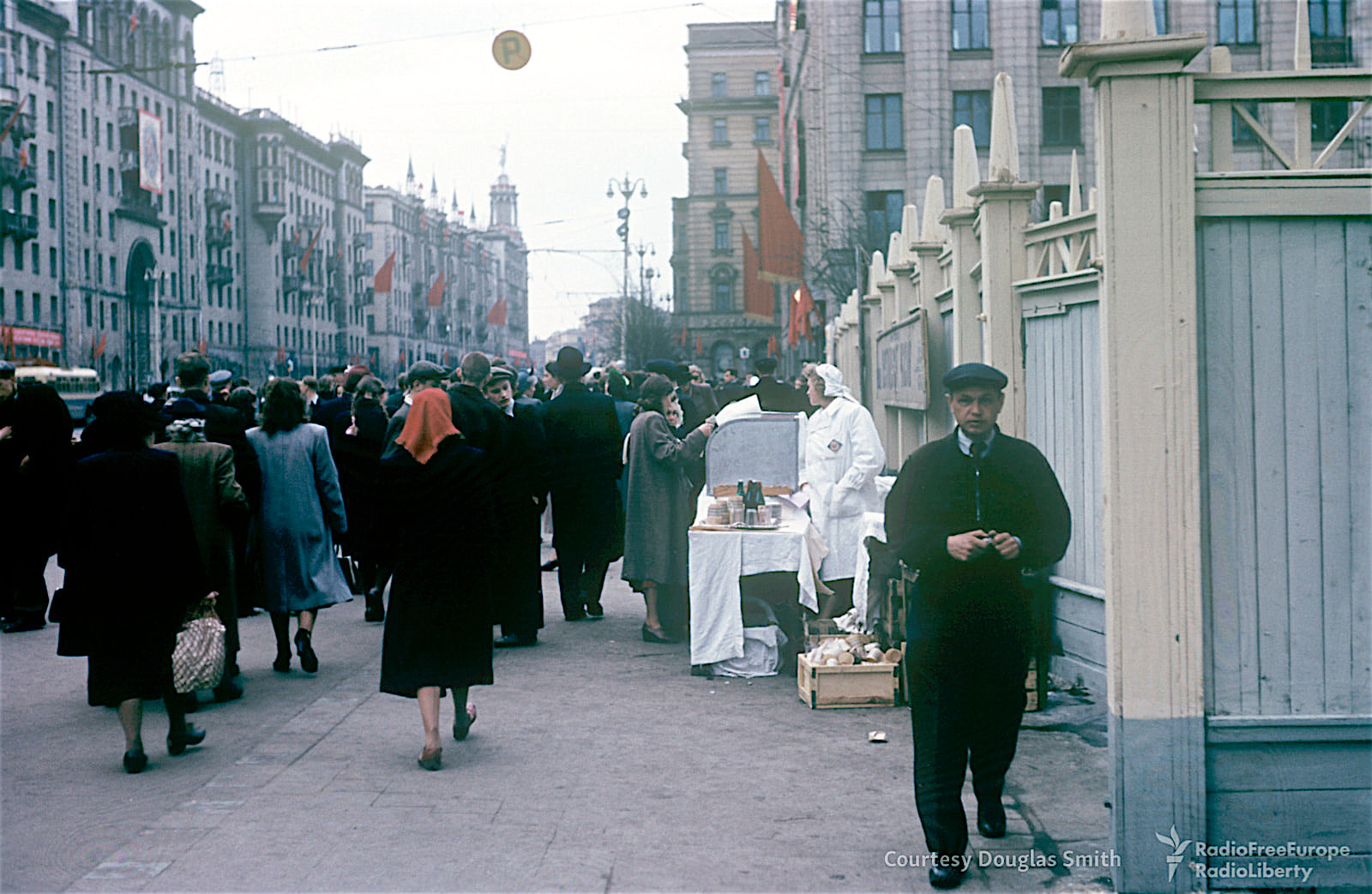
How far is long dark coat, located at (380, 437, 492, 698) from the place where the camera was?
6.41 meters

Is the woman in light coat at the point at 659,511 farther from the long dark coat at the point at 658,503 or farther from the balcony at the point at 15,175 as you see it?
the balcony at the point at 15,175

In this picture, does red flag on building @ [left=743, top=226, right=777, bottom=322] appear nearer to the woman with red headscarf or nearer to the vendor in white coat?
the vendor in white coat

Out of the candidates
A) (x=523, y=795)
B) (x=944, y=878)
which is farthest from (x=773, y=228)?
(x=944, y=878)

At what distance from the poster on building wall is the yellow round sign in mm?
59861

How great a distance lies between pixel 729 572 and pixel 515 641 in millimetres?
2013

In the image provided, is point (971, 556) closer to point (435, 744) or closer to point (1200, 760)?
point (1200, 760)

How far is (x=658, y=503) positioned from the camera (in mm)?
9984

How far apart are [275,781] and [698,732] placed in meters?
2.18

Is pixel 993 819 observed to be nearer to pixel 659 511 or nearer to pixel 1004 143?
pixel 1004 143

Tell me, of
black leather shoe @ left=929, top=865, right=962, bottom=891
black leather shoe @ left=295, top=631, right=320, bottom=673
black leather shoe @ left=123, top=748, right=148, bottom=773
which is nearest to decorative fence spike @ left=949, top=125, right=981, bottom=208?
black leather shoe @ left=295, top=631, right=320, bottom=673

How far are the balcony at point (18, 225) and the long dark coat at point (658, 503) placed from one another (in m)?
56.7

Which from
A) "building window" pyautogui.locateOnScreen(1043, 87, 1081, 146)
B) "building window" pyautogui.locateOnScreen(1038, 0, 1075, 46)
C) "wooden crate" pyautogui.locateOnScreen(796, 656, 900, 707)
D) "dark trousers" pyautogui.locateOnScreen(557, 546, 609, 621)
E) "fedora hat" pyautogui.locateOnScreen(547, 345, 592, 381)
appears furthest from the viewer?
"building window" pyautogui.locateOnScreen(1038, 0, 1075, 46)

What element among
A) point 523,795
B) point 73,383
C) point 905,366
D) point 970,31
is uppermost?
point 970,31

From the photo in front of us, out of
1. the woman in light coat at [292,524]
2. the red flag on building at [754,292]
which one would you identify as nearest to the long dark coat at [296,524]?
the woman in light coat at [292,524]
